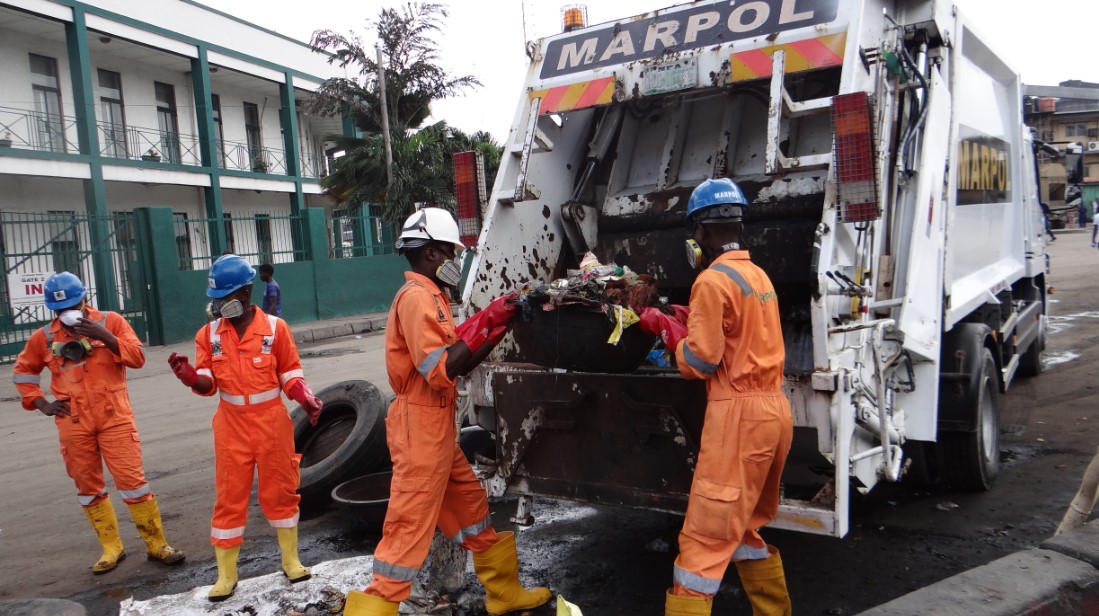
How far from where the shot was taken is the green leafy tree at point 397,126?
57.6ft

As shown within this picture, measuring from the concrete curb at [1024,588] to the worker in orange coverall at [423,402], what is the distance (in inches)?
59.9

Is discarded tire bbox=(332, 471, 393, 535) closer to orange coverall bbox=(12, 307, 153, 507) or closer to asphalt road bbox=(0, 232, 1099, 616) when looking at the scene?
asphalt road bbox=(0, 232, 1099, 616)

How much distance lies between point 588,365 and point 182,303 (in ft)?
42.4

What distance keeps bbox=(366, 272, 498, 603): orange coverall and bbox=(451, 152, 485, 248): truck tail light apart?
116cm

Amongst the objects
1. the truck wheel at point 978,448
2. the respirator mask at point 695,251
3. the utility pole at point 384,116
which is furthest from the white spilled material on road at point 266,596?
the utility pole at point 384,116

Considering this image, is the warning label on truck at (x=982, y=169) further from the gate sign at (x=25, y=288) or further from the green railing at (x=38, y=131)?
the green railing at (x=38, y=131)

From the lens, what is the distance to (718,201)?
2830 mm

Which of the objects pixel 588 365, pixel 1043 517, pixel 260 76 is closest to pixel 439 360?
pixel 588 365

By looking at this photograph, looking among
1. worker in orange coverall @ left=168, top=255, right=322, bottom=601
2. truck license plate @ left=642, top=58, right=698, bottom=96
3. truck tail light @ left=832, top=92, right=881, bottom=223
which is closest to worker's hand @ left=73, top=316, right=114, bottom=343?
worker in orange coverall @ left=168, top=255, right=322, bottom=601

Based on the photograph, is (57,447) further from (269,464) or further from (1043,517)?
(1043,517)

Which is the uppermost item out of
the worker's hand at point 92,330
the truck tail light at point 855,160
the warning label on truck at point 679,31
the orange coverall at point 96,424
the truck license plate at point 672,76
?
the warning label on truck at point 679,31

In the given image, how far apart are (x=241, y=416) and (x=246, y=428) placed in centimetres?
6

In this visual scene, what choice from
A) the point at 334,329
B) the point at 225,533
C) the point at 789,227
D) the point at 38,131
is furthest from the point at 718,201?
the point at 38,131

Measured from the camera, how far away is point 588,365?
9.87 ft
